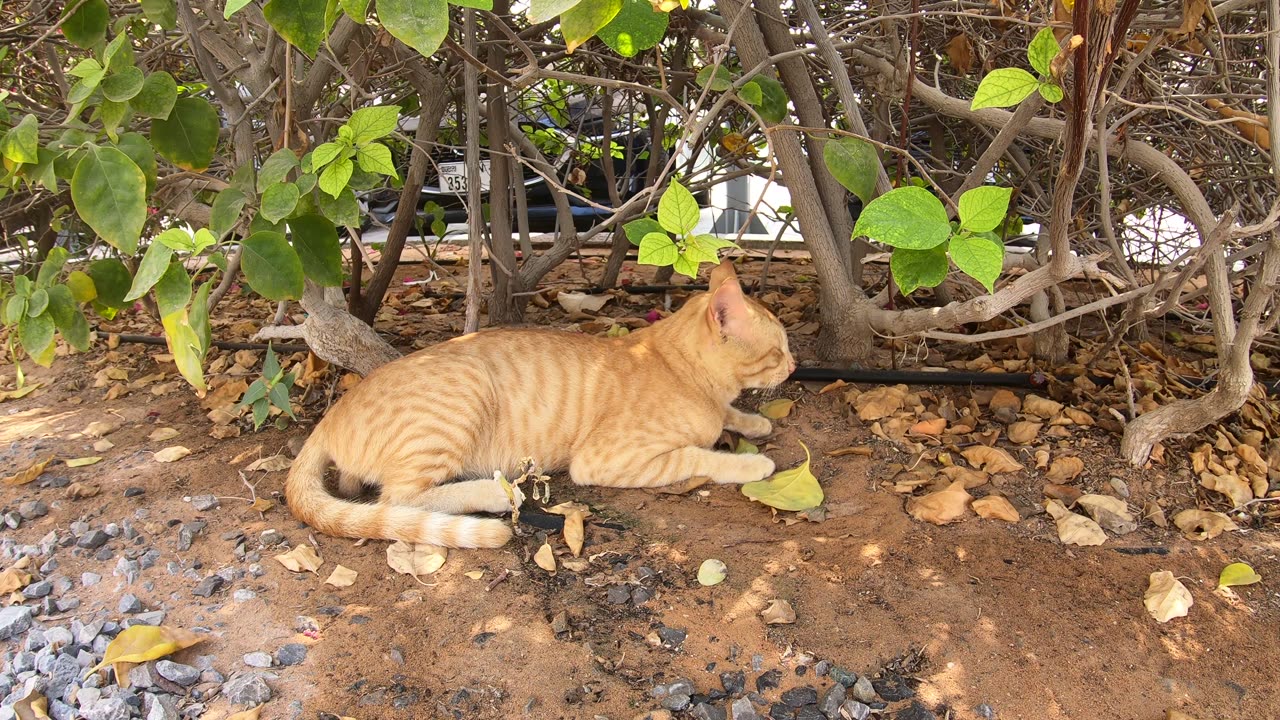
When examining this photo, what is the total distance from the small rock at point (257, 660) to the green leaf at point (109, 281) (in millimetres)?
1289

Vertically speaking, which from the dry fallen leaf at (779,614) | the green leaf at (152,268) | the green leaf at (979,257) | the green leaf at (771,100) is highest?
the green leaf at (771,100)

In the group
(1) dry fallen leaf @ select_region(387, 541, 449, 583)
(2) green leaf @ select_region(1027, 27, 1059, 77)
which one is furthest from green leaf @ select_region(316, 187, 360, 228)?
(2) green leaf @ select_region(1027, 27, 1059, 77)

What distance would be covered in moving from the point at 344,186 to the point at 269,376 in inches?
42.4

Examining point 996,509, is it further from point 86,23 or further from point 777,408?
point 86,23

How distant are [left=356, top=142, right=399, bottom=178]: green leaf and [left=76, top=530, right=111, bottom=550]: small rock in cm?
150

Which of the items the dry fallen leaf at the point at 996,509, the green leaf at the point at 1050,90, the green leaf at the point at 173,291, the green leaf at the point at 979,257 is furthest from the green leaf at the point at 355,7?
the dry fallen leaf at the point at 996,509

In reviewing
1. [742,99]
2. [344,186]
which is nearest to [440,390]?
[344,186]

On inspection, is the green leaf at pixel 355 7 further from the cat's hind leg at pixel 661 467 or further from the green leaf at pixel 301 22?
the cat's hind leg at pixel 661 467

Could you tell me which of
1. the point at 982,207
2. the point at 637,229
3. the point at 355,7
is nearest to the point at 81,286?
the point at 355,7

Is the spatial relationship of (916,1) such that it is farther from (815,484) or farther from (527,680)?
(527,680)

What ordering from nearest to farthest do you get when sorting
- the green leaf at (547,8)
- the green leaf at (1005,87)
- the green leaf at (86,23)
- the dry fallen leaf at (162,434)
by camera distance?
1. the green leaf at (547,8)
2. the green leaf at (1005,87)
3. the green leaf at (86,23)
4. the dry fallen leaf at (162,434)

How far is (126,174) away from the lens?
2.20m

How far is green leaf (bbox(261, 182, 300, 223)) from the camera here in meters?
2.39

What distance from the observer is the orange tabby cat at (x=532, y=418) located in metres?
2.98
